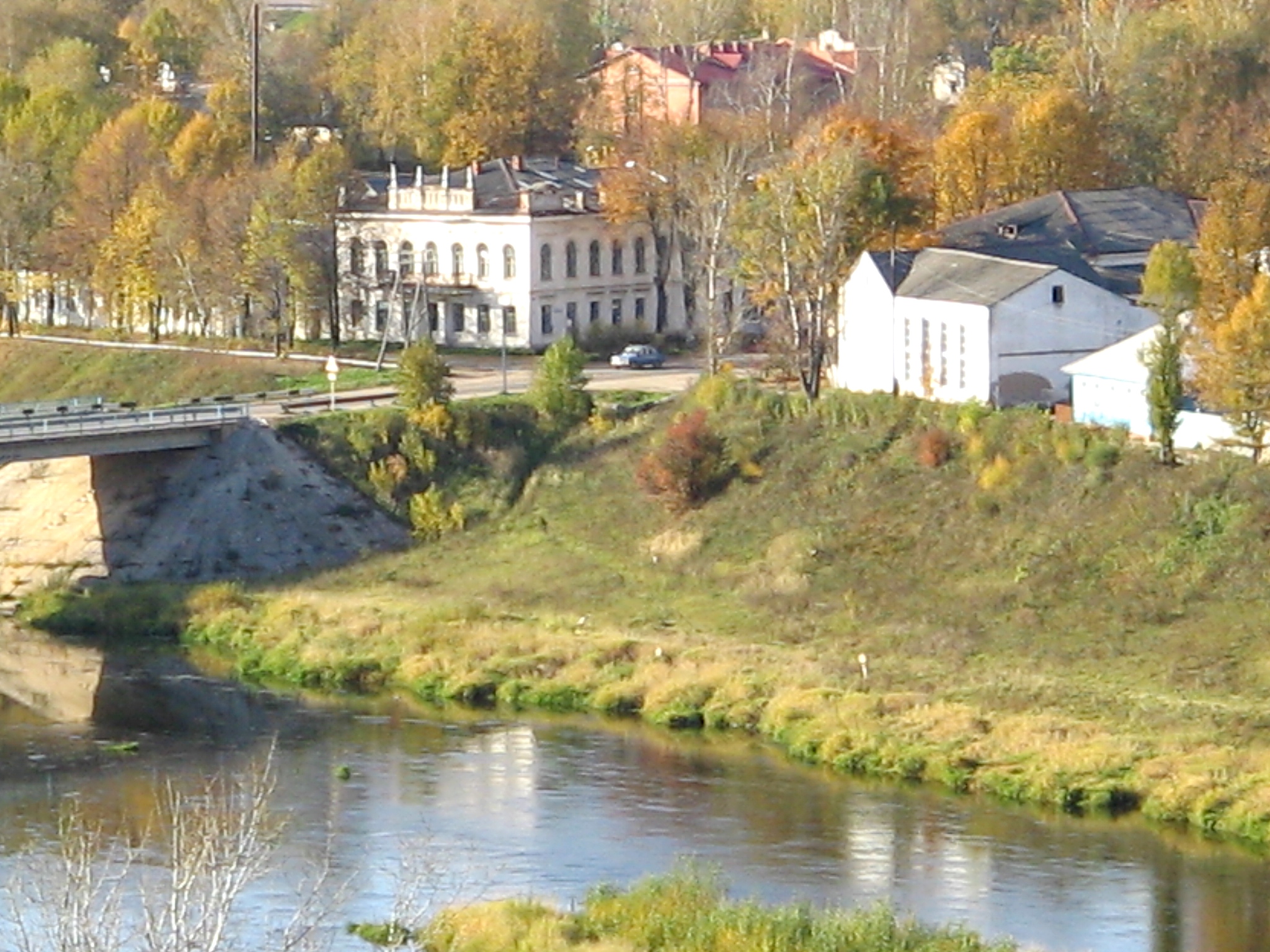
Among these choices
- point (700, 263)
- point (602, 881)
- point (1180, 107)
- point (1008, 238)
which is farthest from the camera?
point (1180, 107)

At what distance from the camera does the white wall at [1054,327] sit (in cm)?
5334

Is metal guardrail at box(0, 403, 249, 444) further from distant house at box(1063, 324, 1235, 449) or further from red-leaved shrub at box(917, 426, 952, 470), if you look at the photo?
distant house at box(1063, 324, 1235, 449)

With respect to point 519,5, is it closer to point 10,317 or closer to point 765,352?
point 10,317

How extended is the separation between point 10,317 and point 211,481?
22838 mm

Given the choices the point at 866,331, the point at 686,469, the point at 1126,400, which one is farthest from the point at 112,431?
the point at 1126,400

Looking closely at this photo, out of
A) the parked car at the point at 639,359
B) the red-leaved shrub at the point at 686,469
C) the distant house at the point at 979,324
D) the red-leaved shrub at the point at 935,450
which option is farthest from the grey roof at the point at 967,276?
the parked car at the point at 639,359

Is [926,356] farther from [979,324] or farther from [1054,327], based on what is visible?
[1054,327]

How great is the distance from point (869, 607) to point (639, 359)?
1788 centimetres

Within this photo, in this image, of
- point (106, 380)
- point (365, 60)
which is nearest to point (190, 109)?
point (365, 60)

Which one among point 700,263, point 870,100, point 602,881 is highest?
point 870,100

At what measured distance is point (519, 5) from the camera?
92562 mm

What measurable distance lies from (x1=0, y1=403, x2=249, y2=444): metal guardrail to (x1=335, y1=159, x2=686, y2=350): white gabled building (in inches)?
442

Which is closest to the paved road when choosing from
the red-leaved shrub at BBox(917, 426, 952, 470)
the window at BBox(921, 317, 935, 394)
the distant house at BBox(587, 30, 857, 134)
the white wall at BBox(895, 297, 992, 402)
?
the white wall at BBox(895, 297, 992, 402)

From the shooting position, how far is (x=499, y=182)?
70938 millimetres
